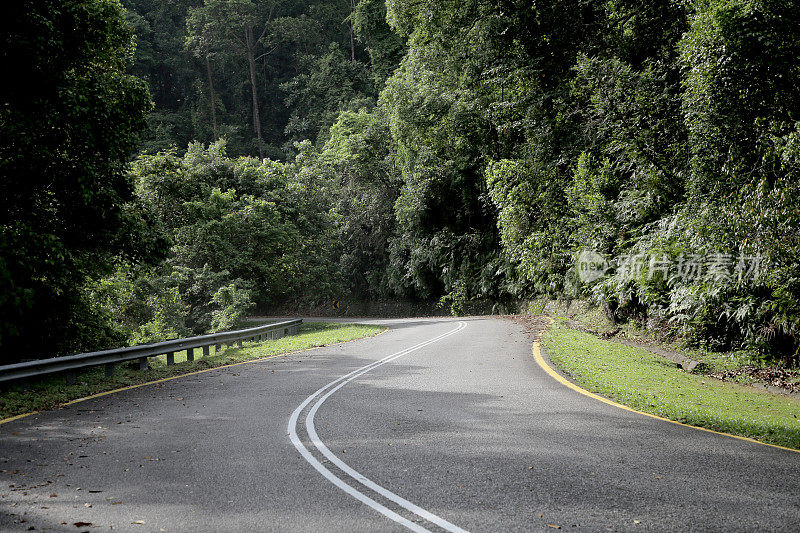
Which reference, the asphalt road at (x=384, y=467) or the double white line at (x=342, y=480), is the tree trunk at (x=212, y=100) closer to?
the asphalt road at (x=384, y=467)

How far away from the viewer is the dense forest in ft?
32.3

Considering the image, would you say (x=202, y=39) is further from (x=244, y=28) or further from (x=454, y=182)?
(x=454, y=182)

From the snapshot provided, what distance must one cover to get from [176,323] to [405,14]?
1744cm

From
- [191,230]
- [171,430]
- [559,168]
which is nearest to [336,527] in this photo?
[171,430]

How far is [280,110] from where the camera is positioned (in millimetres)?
54219

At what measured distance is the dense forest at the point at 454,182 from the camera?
9.84 meters

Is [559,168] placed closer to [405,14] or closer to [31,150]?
[405,14]
